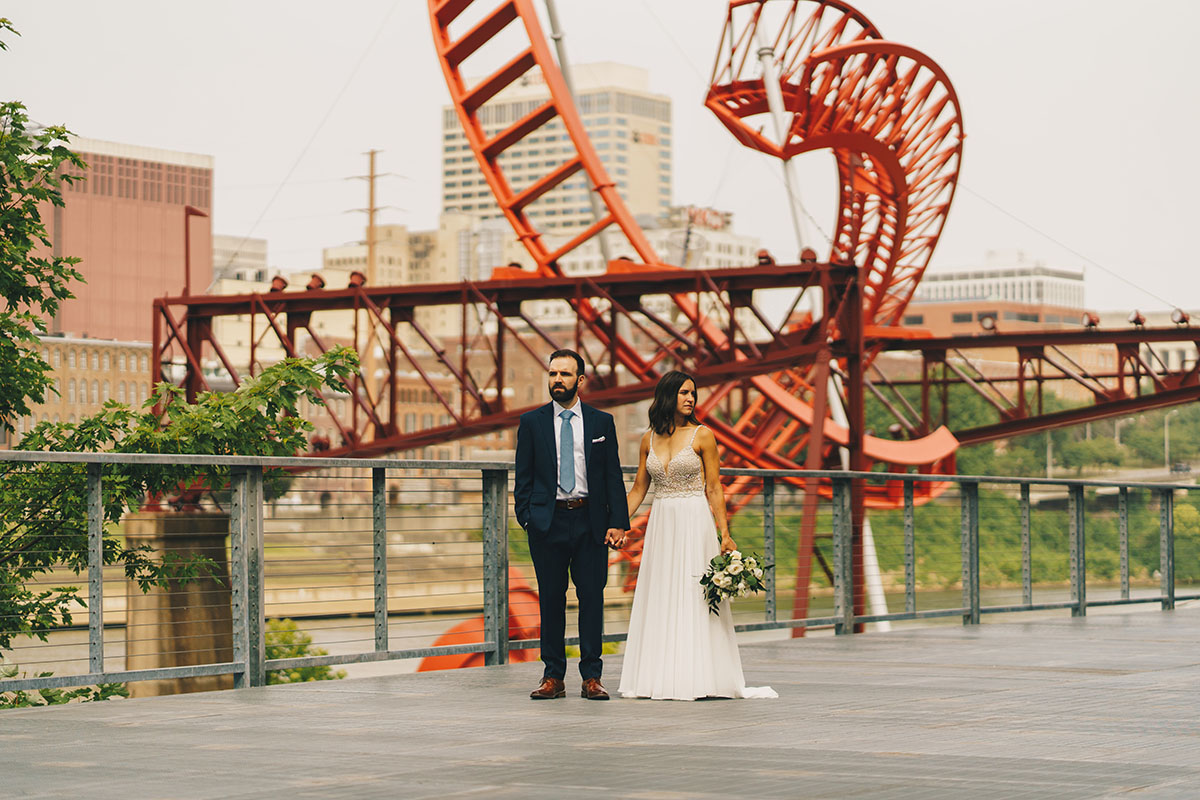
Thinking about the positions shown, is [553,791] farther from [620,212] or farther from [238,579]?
[620,212]

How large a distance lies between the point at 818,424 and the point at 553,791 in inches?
1307

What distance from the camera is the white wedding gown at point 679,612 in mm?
11211

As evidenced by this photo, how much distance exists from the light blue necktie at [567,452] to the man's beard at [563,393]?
119mm

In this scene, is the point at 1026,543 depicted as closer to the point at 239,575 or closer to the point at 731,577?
the point at 731,577

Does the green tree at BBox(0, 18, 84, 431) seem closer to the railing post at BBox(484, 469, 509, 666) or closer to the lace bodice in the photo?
the railing post at BBox(484, 469, 509, 666)

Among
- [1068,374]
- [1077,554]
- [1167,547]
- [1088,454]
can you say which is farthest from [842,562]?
[1088,454]

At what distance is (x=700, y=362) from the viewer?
4159 centimetres

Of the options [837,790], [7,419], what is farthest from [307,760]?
[7,419]

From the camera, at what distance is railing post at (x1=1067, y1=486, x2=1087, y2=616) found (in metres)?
20.7

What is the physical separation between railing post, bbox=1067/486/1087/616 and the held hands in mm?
10787

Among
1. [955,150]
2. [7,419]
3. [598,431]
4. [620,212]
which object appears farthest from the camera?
[955,150]

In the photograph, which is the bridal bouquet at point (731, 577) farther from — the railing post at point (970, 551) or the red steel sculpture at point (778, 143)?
the red steel sculpture at point (778, 143)

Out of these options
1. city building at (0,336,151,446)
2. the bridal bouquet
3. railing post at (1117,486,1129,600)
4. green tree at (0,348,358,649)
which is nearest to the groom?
the bridal bouquet

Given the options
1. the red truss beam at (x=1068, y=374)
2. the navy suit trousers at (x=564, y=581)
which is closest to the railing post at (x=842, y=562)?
the navy suit trousers at (x=564, y=581)
